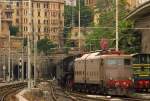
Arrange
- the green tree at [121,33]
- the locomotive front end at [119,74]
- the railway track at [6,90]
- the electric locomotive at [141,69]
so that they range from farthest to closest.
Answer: the green tree at [121,33] < the railway track at [6,90] < the electric locomotive at [141,69] < the locomotive front end at [119,74]

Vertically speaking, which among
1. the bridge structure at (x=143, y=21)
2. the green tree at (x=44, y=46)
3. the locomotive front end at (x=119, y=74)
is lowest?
the locomotive front end at (x=119, y=74)

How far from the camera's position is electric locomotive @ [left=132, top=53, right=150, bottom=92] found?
53.6 metres

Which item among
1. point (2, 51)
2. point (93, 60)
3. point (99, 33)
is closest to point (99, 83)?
point (93, 60)

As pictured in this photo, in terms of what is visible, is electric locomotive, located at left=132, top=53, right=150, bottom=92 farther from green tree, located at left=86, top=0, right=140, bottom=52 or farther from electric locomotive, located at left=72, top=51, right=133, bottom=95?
green tree, located at left=86, top=0, right=140, bottom=52

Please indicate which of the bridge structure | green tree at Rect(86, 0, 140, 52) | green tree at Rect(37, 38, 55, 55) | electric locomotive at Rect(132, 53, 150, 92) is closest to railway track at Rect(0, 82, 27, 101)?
electric locomotive at Rect(132, 53, 150, 92)

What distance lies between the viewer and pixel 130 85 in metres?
48.4

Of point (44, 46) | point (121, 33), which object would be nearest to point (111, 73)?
point (121, 33)

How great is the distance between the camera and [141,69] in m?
53.7

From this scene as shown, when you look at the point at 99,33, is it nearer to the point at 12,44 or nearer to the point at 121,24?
the point at 121,24

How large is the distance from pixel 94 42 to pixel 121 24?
23459 millimetres

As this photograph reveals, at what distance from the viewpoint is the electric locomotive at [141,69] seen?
53562mm

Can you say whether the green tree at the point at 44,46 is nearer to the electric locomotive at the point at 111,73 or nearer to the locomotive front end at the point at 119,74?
the electric locomotive at the point at 111,73

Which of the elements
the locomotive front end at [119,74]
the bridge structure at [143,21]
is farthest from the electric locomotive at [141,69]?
the bridge structure at [143,21]

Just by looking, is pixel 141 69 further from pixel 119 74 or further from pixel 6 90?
pixel 6 90
